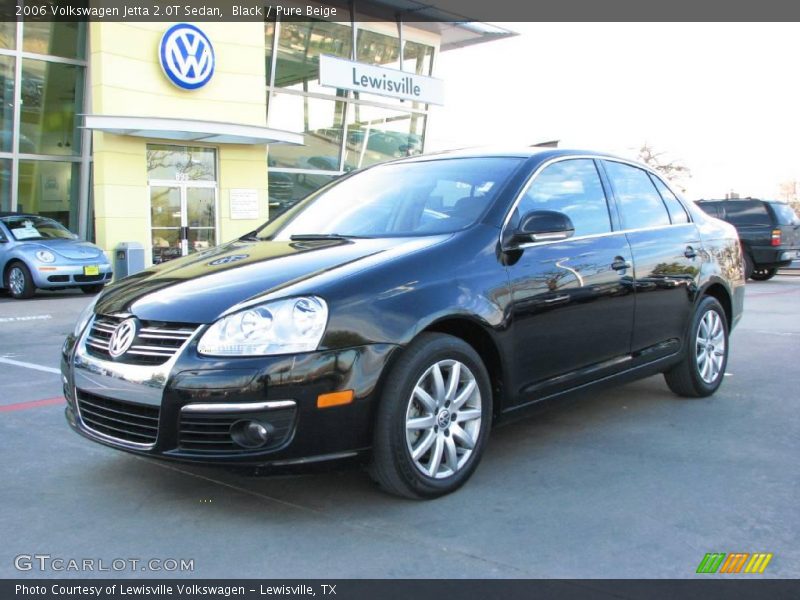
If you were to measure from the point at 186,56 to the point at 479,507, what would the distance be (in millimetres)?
16951

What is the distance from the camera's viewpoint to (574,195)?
4.61 meters

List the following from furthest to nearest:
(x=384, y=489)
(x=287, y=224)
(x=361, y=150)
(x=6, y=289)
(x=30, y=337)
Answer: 1. (x=361, y=150)
2. (x=6, y=289)
3. (x=30, y=337)
4. (x=287, y=224)
5. (x=384, y=489)

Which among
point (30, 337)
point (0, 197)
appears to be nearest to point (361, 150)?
point (0, 197)

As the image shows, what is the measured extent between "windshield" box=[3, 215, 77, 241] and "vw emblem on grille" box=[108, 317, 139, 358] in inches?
501

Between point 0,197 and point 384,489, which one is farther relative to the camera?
point 0,197

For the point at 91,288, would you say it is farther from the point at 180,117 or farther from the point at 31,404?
the point at 31,404

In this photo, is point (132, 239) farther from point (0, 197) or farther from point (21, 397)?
point (21, 397)

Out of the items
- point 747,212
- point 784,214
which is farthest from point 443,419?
point 784,214

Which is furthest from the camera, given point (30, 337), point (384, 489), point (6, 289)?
point (6, 289)

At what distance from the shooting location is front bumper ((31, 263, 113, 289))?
14.2m

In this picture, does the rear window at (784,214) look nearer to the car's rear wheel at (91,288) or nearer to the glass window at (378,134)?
the glass window at (378,134)

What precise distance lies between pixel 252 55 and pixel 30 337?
1218 centimetres

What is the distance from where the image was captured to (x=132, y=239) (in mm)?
18094

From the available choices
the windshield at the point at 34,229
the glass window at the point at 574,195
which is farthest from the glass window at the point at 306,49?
the glass window at the point at 574,195
